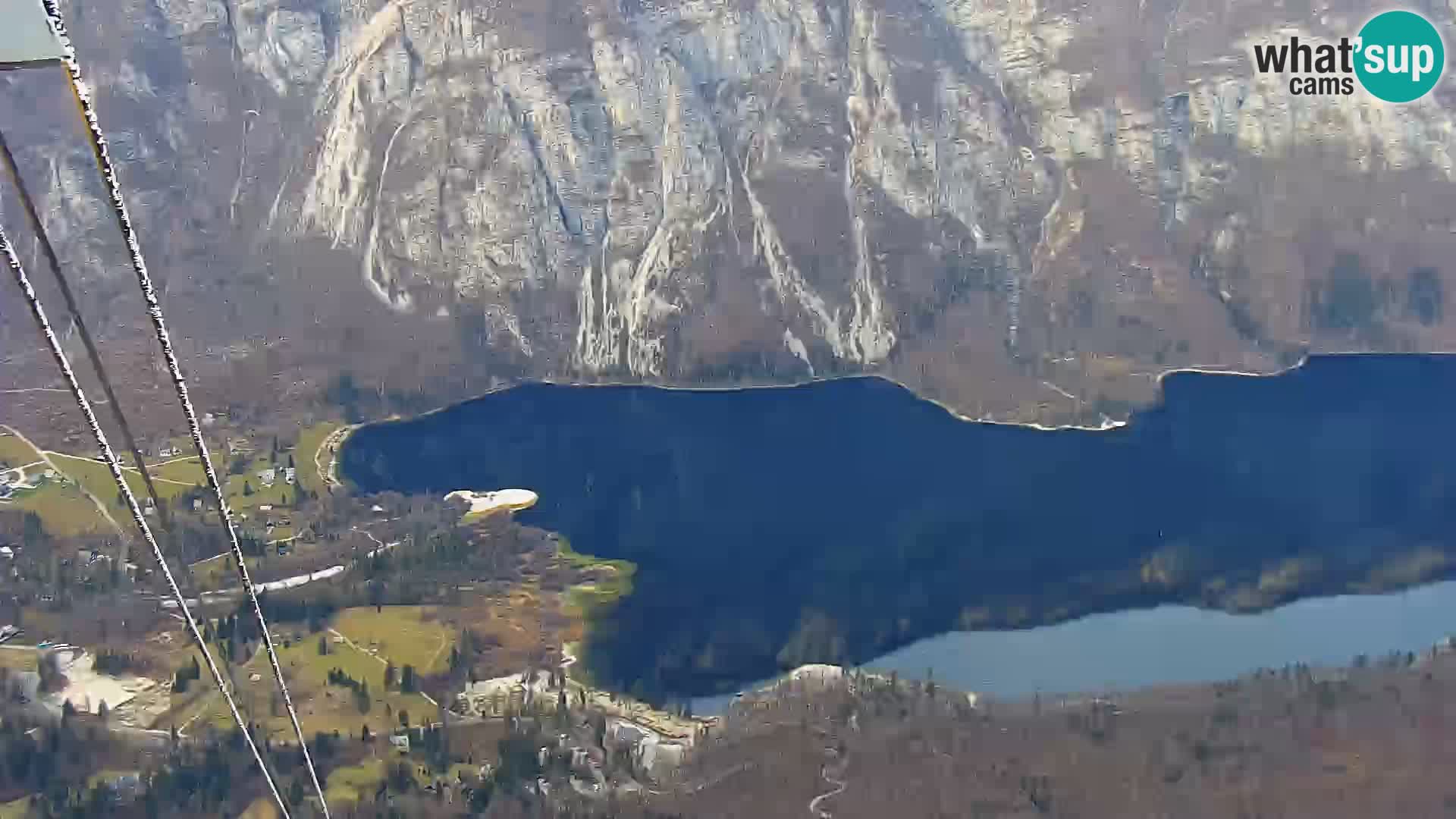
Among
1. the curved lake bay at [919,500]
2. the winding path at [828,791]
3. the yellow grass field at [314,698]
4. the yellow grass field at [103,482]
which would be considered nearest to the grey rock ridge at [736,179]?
the curved lake bay at [919,500]

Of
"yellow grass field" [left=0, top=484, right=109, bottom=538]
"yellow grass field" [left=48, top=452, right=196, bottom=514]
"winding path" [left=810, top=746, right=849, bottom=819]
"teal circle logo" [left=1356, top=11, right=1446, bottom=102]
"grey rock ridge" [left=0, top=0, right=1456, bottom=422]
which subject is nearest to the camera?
"winding path" [left=810, top=746, right=849, bottom=819]

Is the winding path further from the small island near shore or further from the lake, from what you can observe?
the small island near shore

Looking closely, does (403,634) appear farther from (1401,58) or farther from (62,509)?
(1401,58)

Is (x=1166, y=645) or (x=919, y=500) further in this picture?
(x=919, y=500)

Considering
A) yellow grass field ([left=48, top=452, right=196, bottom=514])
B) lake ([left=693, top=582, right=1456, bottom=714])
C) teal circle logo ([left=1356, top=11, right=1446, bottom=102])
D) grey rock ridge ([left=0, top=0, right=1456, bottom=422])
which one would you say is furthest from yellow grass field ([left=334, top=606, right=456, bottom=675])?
teal circle logo ([left=1356, top=11, right=1446, bottom=102])

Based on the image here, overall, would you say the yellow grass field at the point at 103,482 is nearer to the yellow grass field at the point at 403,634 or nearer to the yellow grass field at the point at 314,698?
the yellow grass field at the point at 403,634

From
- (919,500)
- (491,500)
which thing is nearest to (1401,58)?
(919,500)
